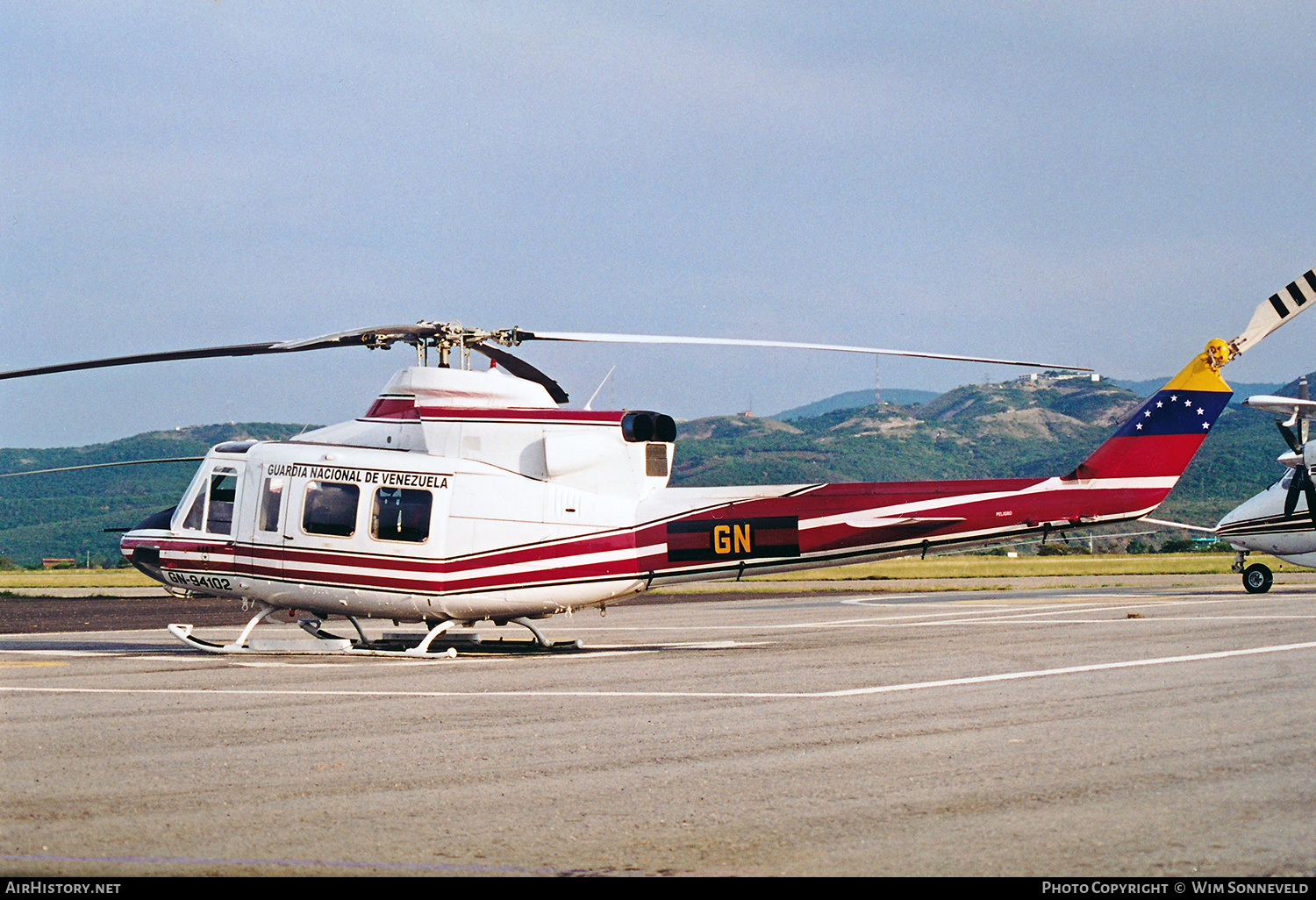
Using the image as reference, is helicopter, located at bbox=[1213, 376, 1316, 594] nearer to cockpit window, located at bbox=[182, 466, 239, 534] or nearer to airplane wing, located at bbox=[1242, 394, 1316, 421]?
airplane wing, located at bbox=[1242, 394, 1316, 421]

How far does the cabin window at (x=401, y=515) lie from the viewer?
1767cm

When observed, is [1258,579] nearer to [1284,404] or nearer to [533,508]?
[1284,404]

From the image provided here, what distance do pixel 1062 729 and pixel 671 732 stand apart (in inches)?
132

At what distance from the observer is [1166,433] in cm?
1814

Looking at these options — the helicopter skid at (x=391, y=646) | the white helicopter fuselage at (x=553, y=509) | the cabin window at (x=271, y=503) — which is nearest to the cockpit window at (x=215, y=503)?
the white helicopter fuselage at (x=553, y=509)

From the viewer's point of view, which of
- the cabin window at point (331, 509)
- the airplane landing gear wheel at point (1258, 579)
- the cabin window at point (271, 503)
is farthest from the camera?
the airplane landing gear wheel at point (1258, 579)

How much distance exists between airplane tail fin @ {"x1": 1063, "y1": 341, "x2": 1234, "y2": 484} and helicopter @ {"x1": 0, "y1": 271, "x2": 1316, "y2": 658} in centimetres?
3

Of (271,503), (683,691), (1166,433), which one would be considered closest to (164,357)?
(271,503)

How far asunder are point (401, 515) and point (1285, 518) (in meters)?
26.4

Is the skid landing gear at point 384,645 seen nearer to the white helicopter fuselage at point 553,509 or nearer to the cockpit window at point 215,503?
the white helicopter fuselage at point 553,509

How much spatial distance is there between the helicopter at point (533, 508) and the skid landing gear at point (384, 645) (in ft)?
0.23

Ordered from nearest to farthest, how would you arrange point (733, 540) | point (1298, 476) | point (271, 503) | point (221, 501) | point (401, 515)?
point (733, 540) < point (401, 515) < point (271, 503) < point (221, 501) < point (1298, 476)

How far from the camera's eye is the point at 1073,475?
18016mm

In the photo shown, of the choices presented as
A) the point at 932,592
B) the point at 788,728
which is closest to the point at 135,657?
the point at 788,728
